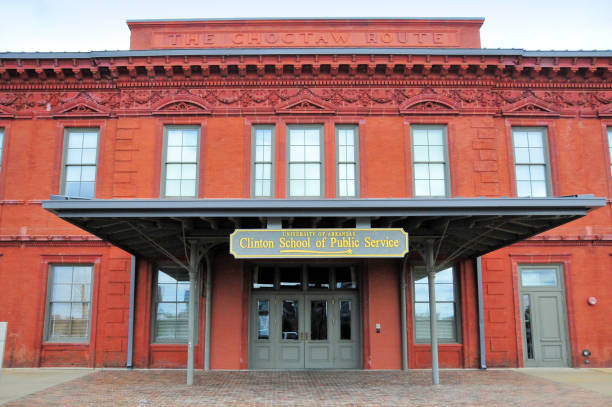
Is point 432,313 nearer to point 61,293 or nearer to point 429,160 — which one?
point 429,160

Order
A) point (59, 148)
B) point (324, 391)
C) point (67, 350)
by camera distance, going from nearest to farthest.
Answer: point (324, 391) < point (67, 350) < point (59, 148)

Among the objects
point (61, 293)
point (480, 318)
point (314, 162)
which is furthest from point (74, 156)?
point (480, 318)

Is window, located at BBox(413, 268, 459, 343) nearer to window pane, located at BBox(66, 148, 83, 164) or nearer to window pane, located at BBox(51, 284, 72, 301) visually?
window pane, located at BBox(51, 284, 72, 301)

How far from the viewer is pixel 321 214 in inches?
435

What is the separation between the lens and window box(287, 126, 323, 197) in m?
15.7

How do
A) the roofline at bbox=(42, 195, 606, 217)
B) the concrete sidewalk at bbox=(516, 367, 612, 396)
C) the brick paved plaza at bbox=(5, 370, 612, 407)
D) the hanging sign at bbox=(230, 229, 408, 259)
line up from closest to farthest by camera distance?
the brick paved plaza at bbox=(5, 370, 612, 407)
the roofline at bbox=(42, 195, 606, 217)
the hanging sign at bbox=(230, 229, 408, 259)
the concrete sidewalk at bbox=(516, 367, 612, 396)

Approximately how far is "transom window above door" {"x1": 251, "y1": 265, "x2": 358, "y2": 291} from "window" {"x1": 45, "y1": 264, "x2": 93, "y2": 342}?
15.6ft

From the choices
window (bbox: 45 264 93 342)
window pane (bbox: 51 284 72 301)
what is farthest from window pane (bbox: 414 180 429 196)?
window pane (bbox: 51 284 72 301)

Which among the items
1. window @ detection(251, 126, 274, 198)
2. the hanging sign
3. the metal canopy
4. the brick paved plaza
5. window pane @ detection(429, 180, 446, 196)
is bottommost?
the brick paved plaza

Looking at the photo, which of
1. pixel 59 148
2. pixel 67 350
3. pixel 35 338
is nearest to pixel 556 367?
pixel 67 350

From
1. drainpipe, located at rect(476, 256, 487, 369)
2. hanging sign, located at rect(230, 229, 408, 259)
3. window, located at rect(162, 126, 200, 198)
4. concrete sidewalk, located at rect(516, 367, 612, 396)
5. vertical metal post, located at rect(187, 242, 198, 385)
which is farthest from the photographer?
window, located at rect(162, 126, 200, 198)

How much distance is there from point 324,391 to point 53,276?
29.0 ft

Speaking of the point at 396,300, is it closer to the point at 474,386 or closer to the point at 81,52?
the point at 474,386

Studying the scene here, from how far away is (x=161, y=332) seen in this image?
15281 millimetres
